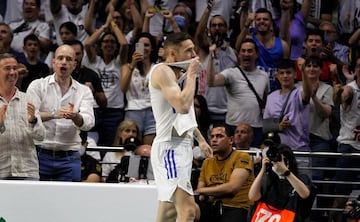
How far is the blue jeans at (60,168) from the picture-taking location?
10445 mm

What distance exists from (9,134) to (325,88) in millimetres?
4143

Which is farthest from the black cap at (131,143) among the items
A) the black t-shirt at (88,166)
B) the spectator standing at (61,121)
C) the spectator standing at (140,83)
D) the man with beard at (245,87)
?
the man with beard at (245,87)

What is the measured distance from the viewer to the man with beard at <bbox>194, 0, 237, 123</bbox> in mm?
12602

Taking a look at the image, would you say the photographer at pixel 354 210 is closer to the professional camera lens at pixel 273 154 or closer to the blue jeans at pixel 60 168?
the professional camera lens at pixel 273 154

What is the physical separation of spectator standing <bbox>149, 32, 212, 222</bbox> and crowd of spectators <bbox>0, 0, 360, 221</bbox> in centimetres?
203

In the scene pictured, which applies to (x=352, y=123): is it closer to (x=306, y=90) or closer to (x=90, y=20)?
(x=306, y=90)

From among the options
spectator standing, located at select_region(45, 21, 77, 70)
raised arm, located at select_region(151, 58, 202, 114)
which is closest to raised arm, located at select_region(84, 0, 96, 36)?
spectator standing, located at select_region(45, 21, 77, 70)

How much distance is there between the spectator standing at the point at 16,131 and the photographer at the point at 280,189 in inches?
89.0

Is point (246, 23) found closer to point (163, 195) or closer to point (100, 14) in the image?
point (100, 14)

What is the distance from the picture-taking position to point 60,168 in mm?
10453

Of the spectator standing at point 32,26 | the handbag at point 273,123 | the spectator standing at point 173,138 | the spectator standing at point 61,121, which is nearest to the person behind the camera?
the spectator standing at point 173,138

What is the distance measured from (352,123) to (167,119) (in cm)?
385

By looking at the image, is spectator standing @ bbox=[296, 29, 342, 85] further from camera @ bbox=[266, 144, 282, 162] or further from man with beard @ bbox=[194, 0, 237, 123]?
camera @ bbox=[266, 144, 282, 162]

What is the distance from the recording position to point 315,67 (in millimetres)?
11938
